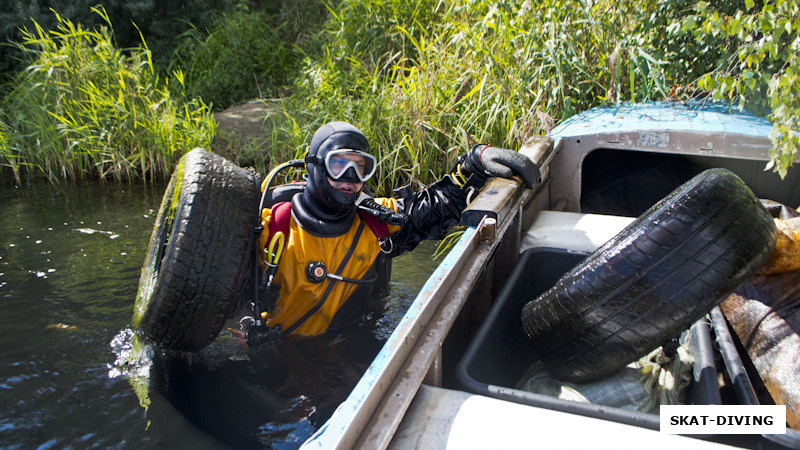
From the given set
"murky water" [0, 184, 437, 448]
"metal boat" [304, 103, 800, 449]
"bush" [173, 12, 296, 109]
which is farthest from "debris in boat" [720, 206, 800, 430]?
"bush" [173, 12, 296, 109]

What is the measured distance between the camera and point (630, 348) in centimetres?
178

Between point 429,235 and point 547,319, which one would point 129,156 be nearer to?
point 429,235

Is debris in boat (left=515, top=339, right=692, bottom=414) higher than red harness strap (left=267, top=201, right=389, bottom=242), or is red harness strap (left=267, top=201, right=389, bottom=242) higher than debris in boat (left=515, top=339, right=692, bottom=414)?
red harness strap (left=267, top=201, right=389, bottom=242)

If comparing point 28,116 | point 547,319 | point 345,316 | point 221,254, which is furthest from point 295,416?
point 28,116

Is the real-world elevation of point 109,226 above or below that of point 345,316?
below

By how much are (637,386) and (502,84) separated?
389 cm

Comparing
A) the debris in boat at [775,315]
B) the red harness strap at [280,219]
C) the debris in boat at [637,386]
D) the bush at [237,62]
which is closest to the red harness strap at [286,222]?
the red harness strap at [280,219]

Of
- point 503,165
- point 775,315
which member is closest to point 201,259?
point 503,165

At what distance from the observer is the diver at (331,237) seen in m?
2.75

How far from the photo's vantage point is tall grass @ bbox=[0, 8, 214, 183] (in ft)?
22.5

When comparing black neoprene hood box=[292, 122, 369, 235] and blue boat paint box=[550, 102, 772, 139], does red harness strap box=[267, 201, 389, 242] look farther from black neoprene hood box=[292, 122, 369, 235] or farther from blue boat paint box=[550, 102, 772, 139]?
blue boat paint box=[550, 102, 772, 139]

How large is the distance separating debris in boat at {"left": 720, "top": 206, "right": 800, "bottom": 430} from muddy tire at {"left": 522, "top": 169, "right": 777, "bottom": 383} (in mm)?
198

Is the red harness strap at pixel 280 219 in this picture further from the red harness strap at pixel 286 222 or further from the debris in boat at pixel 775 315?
the debris in boat at pixel 775 315

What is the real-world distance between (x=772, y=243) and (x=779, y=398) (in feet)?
1.60
